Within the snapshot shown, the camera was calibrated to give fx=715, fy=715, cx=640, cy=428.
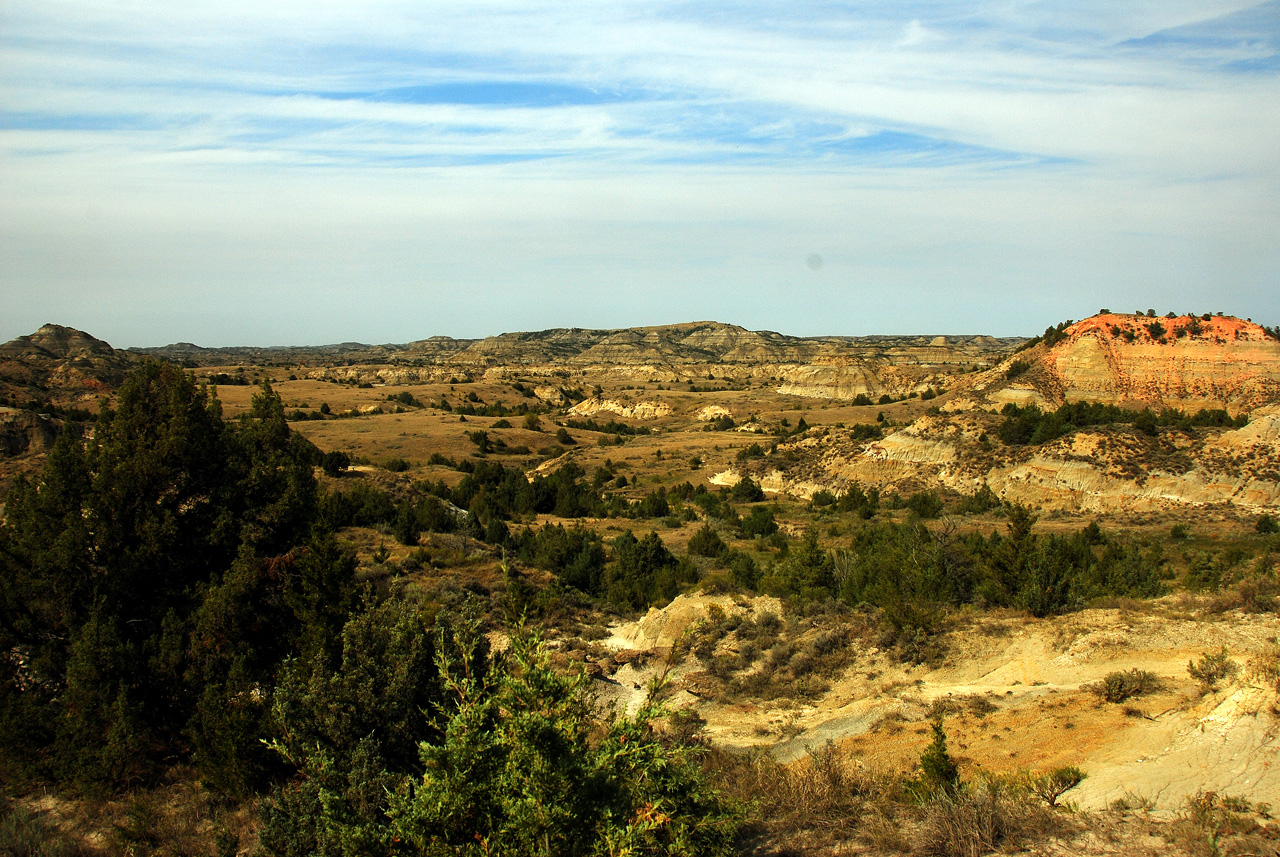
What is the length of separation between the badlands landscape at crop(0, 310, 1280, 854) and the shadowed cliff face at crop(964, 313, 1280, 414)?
0.18 metres

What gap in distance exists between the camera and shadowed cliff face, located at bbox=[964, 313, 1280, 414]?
39.3 m

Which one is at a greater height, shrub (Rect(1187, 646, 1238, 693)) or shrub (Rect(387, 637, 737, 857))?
shrub (Rect(387, 637, 737, 857))

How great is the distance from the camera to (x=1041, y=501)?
3297 cm

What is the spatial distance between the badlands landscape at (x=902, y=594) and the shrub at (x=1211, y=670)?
0.05 metres

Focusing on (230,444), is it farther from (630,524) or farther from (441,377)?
(441,377)

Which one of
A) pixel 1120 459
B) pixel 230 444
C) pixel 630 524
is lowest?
pixel 630 524

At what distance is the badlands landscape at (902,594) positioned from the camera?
24.2ft

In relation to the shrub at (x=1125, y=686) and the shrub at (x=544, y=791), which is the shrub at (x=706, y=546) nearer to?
the shrub at (x=1125, y=686)

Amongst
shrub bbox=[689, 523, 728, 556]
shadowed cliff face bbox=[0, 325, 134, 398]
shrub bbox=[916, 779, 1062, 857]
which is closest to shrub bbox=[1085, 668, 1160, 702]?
shrub bbox=[916, 779, 1062, 857]

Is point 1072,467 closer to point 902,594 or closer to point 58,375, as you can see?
point 902,594

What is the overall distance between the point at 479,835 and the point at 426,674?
343 centimetres

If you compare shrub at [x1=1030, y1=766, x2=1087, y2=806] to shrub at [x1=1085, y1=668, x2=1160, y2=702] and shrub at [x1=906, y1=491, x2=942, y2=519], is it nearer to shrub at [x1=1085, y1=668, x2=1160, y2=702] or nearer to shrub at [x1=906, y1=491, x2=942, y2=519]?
shrub at [x1=1085, y1=668, x2=1160, y2=702]

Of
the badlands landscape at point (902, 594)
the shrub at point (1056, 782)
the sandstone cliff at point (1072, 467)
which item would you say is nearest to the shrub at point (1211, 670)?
the badlands landscape at point (902, 594)

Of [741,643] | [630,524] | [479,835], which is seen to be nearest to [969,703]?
[741,643]
